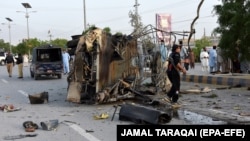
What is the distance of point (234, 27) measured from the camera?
17.0 m

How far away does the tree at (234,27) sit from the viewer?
54.4 ft

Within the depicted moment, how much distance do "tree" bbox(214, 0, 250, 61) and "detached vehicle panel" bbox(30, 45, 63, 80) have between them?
35.7 ft

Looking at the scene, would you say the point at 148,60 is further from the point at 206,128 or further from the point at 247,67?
the point at 247,67

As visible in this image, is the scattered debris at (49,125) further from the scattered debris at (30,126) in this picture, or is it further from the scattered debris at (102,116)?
the scattered debris at (102,116)

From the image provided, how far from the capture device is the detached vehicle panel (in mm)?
24891

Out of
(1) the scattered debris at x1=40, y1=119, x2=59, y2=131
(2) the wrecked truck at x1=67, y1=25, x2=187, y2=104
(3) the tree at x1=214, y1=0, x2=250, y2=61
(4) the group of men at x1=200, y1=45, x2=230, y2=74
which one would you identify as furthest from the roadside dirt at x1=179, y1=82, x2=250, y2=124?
(4) the group of men at x1=200, y1=45, x2=230, y2=74

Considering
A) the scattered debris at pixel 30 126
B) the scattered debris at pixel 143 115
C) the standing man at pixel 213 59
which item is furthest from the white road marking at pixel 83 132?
the standing man at pixel 213 59

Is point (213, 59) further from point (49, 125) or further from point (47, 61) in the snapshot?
point (49, 125)

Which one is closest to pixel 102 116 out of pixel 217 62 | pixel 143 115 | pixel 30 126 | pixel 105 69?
pixel 143 115

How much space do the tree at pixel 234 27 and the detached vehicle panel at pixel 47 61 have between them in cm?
1087

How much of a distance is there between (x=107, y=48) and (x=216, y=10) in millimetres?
7241

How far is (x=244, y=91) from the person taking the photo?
14742 mm

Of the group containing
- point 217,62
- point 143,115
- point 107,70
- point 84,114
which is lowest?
point 84,114

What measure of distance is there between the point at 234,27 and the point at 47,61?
12952 millimetres
